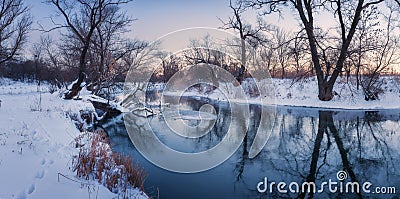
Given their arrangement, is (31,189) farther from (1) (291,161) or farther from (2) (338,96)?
(2) (338,96)

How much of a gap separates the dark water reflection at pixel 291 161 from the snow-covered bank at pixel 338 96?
22.5 feet

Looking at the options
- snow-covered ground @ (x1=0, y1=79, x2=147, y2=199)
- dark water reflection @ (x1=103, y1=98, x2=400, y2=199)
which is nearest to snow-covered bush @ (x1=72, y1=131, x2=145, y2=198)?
snow-covered ground @ (x1=0, y1=79, x2=147, y2=199)

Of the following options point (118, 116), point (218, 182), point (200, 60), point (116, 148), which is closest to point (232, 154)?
point (218, 182)

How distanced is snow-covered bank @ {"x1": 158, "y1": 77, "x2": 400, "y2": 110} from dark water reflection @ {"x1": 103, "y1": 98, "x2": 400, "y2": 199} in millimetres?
6872

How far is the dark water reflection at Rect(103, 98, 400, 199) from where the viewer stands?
5289 millimetres

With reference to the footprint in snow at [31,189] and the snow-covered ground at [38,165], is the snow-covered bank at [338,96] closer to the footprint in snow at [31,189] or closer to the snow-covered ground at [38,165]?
the snow-covered ground at [38,165]

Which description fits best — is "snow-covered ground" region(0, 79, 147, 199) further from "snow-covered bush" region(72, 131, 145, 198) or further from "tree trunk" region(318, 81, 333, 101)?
"tree trunk" region(318, 81, 333, 101)

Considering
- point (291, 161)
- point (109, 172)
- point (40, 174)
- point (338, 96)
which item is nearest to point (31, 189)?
point (40, 174)

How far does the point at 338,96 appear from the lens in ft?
63.6

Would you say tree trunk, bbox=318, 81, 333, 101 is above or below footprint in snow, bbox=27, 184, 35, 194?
above

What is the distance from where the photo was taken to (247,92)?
2695 cm

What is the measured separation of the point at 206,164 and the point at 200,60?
20239 millimetres

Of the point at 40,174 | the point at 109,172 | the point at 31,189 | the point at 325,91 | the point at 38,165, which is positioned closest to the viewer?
the point at 31,189

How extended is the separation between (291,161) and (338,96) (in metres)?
14.6
